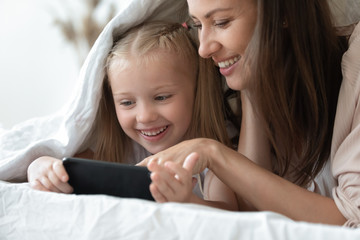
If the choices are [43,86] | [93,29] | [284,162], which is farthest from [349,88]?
[43,86]

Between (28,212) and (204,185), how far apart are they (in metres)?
0.43

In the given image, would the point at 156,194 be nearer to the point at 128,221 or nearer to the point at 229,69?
the point at 128,221

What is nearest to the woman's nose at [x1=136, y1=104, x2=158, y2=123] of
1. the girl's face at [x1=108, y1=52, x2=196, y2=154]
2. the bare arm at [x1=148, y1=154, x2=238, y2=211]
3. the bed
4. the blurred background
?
the girl's face at [x1=108, y1=52, x2=196, y2=154]

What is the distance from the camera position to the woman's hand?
0.87 metres

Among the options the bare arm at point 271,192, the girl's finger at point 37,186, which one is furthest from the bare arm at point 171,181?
the girl's finger at point 37,186

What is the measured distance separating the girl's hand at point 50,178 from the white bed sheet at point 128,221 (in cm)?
5

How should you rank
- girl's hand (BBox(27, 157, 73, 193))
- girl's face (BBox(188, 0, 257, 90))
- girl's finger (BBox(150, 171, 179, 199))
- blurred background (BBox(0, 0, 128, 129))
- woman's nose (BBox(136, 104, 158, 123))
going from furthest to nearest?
blurred background (BBox(0, 0, 128, 129))
woman's nose (BBox(136, 104, 158, 123))
girl's face (BBox(188, 0, 257, 90))
girl's hand (BBox(27, 157, 73, 193))
girl's finger (BBox(150, 171, 179, 199))

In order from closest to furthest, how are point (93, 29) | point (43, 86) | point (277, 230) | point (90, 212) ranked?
point (277, 230)
point (90, 212)
point (93, 29)
point (43, 86)

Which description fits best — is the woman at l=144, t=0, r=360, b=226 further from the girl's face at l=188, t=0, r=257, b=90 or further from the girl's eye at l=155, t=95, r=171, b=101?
the girl's eye at l=155, t=95, r=171, b=101

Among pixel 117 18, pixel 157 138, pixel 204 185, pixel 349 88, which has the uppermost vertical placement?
pixel 117 18

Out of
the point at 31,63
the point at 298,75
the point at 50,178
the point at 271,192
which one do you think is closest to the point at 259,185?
the point at 271,192

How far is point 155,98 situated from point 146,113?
0.15ft

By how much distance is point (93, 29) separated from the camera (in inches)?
91.4

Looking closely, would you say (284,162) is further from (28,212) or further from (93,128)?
(28,212)
